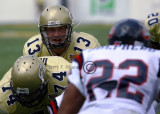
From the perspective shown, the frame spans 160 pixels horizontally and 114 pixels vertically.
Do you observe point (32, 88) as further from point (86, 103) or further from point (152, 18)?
point (152, 18)

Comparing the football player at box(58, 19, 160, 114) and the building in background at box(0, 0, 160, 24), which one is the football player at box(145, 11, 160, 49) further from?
the building in background at box(0, 0, 160, 24)

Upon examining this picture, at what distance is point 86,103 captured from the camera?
275cm

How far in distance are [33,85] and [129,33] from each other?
136 centimetres

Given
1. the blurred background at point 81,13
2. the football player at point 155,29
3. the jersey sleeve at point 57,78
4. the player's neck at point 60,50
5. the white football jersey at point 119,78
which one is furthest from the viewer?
the blurred background at point 81,13

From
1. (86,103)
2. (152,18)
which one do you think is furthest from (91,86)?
(152,18)

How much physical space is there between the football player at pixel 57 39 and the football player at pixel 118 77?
2200mm

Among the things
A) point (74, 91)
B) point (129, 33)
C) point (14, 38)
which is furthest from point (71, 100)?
point (14, 38)

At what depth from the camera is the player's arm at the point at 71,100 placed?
9.19 ft

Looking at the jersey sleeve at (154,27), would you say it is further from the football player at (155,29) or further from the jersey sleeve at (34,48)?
the jersey sleeve at (34,48)

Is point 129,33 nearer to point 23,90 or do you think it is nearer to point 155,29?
point 23,90

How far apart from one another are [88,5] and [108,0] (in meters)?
0.89

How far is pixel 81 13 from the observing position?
16859 mm

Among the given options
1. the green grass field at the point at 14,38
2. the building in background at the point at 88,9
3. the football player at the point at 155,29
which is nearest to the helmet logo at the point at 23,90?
the football player at the point at 155,29

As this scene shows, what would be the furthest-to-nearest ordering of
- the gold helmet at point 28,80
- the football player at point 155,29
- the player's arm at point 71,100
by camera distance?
1. the football player at point 155,29
2. the gold helmet at point 28,80
3. the player's arm at point 71,100
